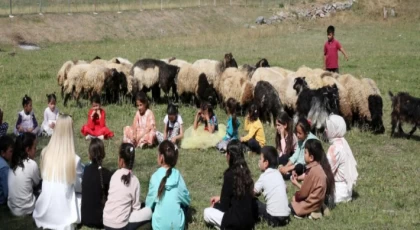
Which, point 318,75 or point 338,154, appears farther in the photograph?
point 318,75

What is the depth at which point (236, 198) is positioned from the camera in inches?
283

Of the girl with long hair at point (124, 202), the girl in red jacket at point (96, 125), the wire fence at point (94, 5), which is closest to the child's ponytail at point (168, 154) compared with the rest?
the girl with long hair at point (124, 202)

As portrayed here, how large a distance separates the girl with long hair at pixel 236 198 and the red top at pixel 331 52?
10.1 meters

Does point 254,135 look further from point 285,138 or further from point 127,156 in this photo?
point 127,156

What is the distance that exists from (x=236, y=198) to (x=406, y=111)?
6.61 meters

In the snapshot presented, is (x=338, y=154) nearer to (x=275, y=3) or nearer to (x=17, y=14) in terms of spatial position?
(x=17, y=14)

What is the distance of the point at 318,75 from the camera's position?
14.2 meters

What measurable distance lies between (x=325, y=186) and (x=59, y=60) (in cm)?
1767

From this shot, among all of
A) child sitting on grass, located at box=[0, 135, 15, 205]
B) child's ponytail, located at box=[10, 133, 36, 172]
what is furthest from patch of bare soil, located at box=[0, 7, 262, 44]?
child's ponytail, located at box=[10, 133, 36, 172]

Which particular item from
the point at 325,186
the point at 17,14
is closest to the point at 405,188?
the point at 325,186

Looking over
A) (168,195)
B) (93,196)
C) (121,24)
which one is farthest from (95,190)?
(121,24)

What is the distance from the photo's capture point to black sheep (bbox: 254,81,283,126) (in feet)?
45.2

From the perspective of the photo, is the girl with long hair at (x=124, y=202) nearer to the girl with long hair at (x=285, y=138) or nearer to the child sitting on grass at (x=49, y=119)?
the girl with long hair at (x=285, y=138)

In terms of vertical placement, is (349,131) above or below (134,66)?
below
